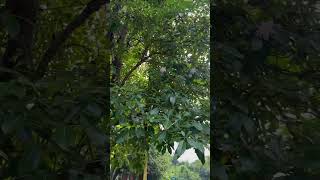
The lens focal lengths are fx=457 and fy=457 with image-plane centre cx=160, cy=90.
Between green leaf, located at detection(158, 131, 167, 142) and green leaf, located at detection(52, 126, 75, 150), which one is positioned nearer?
green leaf, located at detection(52, 126, 75, 150)

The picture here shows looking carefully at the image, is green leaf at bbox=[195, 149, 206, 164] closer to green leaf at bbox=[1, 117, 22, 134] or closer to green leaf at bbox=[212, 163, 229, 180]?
green leaf at bbox=[212, 163, 229, 180]

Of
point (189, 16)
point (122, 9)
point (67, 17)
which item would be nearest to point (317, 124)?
point (189, 16)

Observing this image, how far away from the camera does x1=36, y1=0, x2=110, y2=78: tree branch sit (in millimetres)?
1310

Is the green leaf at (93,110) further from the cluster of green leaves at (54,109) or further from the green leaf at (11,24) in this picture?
the green leaf at (11,24)

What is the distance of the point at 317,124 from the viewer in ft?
4.20

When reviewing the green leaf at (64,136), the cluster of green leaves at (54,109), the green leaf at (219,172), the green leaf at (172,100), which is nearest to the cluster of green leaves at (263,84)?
the green leaf at (219,172)

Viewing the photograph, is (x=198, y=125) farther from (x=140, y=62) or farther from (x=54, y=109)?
(x=54, y=109)

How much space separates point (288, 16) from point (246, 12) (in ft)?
0.44

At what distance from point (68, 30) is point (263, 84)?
0.58m

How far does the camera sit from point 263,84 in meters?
1.22

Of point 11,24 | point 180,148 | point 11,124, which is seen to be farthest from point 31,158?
point 180,148

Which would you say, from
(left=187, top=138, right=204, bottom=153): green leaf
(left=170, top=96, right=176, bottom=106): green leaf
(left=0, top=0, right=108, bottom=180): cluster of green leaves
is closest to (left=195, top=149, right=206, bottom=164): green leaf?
(left=187, top=138, right=204, bottom=153): green leaf

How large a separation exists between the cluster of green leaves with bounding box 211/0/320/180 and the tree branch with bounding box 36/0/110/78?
0.36 m

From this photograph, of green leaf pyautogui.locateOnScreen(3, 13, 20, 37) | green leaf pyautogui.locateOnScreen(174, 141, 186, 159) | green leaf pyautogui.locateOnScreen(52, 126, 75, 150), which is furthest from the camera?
green leaf pyautogui.locateOnScreen(174, 141, 186, 159)
